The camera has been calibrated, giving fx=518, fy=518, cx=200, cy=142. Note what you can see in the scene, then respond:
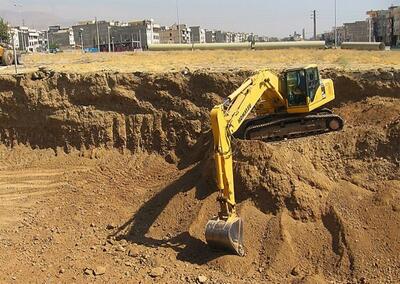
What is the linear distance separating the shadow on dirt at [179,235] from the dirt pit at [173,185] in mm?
42

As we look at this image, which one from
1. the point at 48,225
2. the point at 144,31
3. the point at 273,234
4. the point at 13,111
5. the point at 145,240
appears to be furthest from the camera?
the point at 144,31

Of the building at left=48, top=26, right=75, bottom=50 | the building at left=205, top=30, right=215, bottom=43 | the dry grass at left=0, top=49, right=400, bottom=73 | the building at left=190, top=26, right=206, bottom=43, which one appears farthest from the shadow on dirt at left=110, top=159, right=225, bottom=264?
the building at left=205, top=30, right=215, bottom=43

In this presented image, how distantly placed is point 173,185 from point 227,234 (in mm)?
4110

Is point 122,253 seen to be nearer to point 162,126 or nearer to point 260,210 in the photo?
point 260,210

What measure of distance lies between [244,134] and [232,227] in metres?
4.40

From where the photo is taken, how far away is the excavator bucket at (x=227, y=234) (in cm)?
1055

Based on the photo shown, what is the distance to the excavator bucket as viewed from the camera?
1055 cm

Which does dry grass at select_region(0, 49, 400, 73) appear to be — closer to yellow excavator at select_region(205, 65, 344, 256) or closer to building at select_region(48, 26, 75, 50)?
yellow excavator at select_region(205, 65, 344, 256)

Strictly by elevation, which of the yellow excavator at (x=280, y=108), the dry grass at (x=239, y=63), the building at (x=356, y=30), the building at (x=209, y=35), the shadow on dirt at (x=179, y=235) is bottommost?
the shadow on dirt at (x=179, y=235)

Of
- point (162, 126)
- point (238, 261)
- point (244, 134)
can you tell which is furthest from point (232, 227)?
point (162, 126)

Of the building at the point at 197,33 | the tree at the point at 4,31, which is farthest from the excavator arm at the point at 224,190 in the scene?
the building at the point at 197,33

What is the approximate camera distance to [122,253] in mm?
11922

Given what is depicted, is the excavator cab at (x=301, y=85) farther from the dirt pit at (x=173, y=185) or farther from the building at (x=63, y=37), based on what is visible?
the building at (x=63, y=37)

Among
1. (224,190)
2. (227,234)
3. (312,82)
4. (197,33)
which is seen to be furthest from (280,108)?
(197,33)
